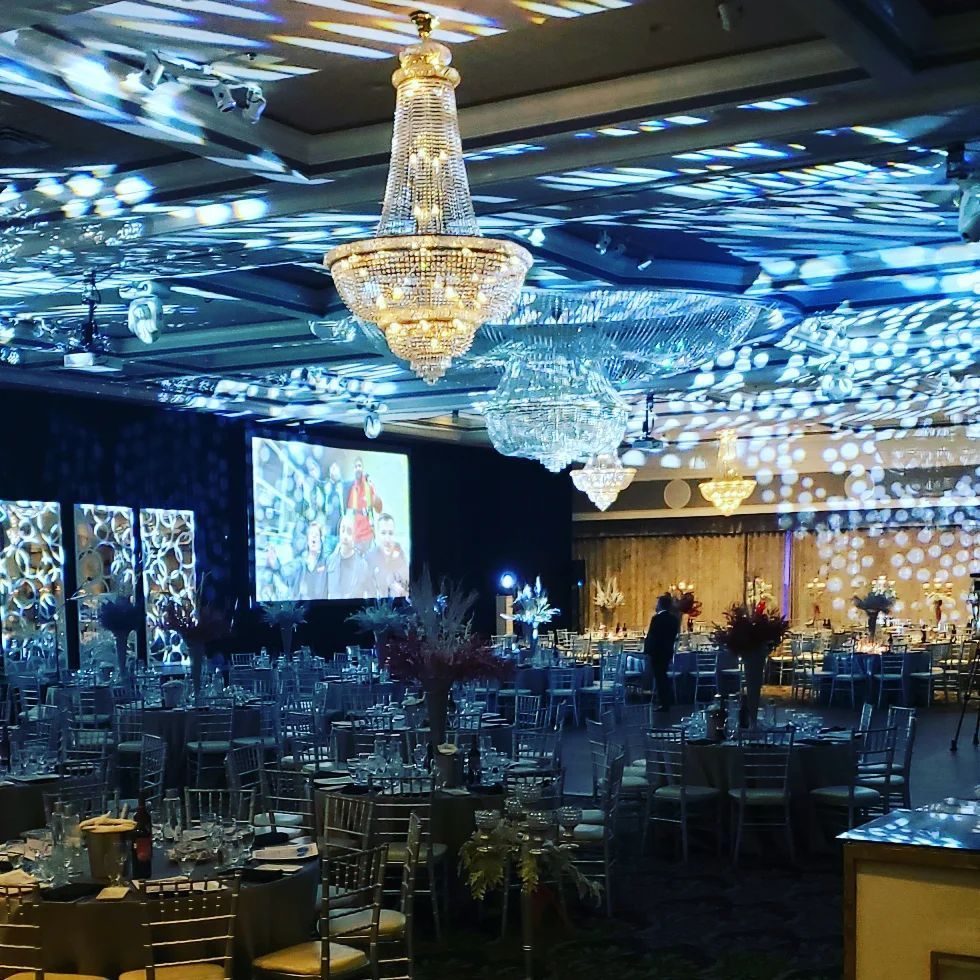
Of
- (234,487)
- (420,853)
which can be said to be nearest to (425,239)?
(420,853)

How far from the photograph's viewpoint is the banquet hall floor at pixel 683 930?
6281 mm

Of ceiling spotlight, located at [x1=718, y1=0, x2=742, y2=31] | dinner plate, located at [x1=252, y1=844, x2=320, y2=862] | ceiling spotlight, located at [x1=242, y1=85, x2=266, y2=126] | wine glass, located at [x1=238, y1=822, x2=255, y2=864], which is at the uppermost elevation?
ceiling spotlight, located at [x1=718, y1=0, x2=742, y2=31]

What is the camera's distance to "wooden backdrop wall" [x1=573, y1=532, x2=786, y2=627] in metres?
23.5

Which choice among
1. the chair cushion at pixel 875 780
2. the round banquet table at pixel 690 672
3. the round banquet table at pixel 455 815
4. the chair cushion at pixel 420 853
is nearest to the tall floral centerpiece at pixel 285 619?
the round banquet table at pixel 690 672

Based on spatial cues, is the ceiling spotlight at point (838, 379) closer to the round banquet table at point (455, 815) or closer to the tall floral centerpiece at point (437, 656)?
the tall floral centerpiece at point (437, 656)

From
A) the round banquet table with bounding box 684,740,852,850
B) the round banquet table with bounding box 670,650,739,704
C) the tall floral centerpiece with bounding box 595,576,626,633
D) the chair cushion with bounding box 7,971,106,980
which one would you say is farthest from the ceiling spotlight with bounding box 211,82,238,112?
the tall floral centerpiece with bounding box 595,576,626,633

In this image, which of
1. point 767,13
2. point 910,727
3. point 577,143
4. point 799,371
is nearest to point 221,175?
point 577,143

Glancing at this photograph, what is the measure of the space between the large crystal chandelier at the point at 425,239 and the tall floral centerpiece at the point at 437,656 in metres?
2.43

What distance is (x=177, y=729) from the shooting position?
1171cm

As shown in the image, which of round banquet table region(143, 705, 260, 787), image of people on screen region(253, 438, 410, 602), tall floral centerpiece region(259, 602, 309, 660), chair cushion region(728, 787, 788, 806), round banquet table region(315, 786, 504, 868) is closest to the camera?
round banquet table region(315, 786, 504, 868)

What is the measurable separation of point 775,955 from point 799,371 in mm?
9252

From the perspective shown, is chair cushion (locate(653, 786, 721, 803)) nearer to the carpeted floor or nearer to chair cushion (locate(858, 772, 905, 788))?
the carpeted floor

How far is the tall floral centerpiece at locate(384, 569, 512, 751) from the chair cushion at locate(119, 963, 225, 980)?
2900 mm

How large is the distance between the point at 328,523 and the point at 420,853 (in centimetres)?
1344
